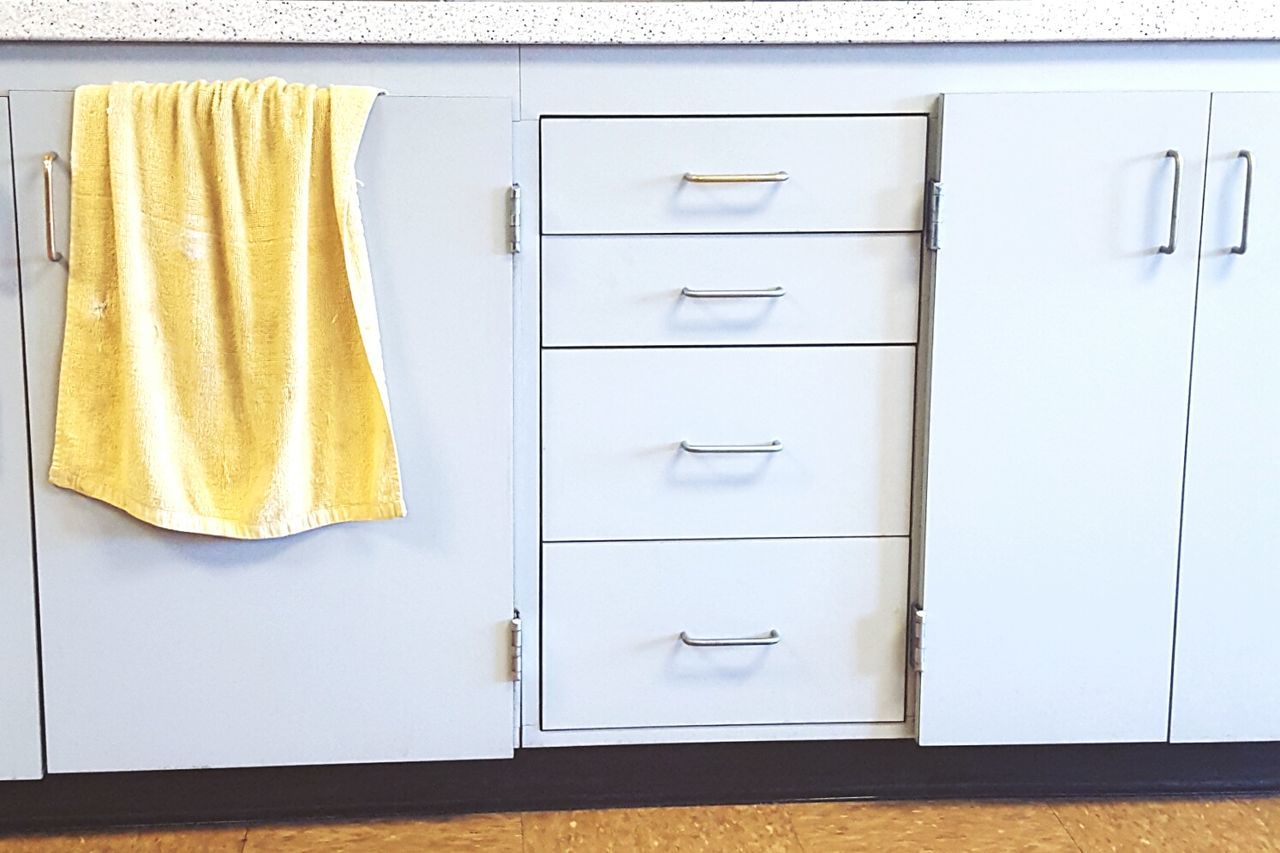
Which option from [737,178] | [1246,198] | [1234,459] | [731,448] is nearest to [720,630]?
[731,448]

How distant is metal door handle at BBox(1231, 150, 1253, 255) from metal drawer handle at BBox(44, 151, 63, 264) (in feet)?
4.03

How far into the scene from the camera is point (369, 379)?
4.58 ft

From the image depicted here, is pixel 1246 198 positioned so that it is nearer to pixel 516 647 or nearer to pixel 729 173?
pixel 729 173

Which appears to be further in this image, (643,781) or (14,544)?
(643,781)

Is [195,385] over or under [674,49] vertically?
under

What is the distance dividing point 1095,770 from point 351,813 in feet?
2.90

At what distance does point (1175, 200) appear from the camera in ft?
4.70

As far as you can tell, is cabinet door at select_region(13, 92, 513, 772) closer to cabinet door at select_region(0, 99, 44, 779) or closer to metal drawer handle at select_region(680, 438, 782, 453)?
cabinet door at select_region(0, 99, 44, 779)

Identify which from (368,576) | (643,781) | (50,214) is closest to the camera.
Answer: (50,214)

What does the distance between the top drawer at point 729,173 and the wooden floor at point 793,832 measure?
68 cm

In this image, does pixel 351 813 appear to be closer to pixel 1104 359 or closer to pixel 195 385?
pixel 195 385

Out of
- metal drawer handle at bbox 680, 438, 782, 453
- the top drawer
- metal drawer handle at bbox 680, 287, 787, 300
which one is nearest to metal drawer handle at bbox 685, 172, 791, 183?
the top drawer

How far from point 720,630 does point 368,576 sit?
1.30 feet

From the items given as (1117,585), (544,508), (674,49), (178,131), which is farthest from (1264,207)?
(178,131)
